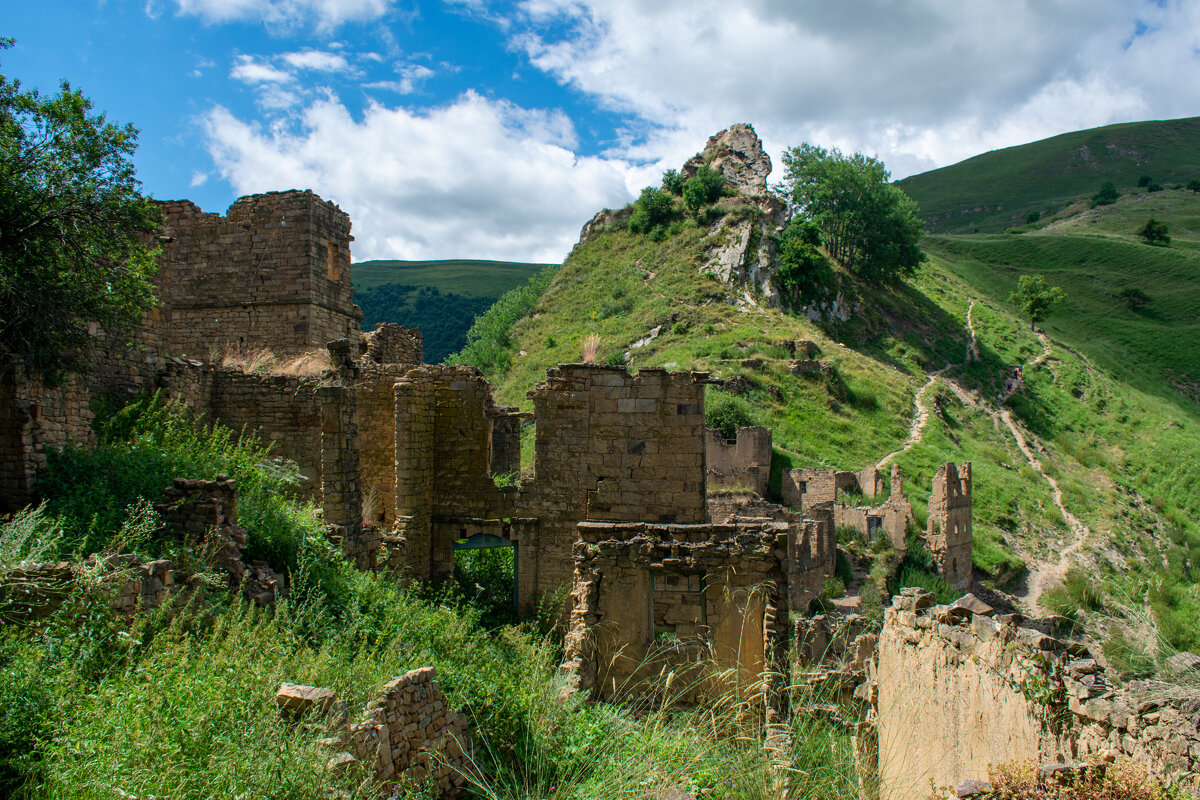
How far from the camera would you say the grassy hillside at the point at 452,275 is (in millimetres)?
117312

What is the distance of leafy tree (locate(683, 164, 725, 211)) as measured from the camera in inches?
2226

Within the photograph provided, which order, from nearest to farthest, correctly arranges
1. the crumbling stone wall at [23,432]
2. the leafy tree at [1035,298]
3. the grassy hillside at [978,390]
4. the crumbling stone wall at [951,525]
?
the crumbling stone wall at [23,432] < the crumbling stone wall at [951,525] < the grassy hillside at [978,390] < the leafy tree at [1035,298]

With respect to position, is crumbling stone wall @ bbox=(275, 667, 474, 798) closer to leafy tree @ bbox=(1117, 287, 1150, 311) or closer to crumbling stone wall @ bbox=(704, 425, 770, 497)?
crumbling stone wall @ bbox=(704, 425, 770, 497)

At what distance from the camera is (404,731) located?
5449 mm

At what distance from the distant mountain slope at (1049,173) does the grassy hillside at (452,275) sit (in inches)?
3024

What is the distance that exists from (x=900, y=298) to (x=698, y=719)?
56.9 m

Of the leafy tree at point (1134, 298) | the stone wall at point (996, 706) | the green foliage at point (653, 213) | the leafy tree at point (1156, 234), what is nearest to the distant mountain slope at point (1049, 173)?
the leafy tree at point (1156, 234)

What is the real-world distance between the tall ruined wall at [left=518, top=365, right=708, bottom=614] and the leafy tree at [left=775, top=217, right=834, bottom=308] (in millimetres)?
38104

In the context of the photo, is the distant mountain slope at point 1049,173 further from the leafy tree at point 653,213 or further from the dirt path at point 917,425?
the dirt path at point 917,425

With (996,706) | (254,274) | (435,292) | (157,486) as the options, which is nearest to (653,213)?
(254,274)

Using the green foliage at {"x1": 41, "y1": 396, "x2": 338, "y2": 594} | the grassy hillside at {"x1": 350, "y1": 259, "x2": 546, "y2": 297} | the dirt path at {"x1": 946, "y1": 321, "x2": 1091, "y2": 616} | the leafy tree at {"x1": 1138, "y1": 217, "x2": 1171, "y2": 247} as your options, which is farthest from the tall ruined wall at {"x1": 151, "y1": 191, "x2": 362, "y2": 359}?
the leafy tree at {"x1": 1138, "y1": 217, "x2": 1171, "y2": 247}

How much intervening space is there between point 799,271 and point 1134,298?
48019 millimetres

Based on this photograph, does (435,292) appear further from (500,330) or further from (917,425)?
(917,425)

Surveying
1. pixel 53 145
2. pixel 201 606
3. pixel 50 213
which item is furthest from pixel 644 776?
pixel 53 145
